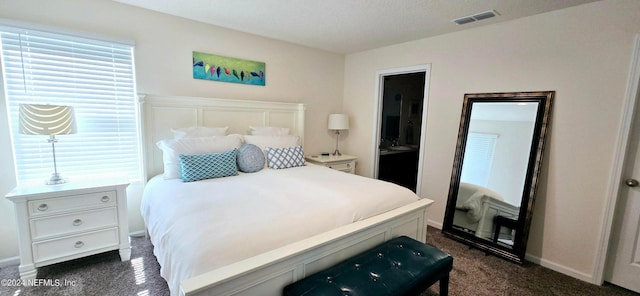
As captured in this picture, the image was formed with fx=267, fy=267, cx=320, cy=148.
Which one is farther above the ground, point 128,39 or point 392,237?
point 128,39

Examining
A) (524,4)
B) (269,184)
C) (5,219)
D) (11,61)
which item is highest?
(524,4)

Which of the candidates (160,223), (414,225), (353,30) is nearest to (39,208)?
(160,223)

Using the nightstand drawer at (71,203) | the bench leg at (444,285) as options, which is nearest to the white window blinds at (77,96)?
the nightstand drawer at (71,203)

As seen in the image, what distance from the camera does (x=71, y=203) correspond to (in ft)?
6.84

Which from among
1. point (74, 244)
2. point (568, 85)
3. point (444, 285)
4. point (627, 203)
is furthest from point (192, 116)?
point (627, 203)

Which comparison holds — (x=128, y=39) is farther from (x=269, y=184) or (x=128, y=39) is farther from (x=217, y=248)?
(x=217, y=248)

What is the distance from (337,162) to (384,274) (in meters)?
2.43

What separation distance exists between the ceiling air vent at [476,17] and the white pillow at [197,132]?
273 centimetres

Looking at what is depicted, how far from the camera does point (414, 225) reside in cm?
222

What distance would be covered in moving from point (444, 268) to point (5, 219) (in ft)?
11.6

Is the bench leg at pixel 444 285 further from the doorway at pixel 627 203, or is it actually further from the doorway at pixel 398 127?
the doorway at pixel 398 127

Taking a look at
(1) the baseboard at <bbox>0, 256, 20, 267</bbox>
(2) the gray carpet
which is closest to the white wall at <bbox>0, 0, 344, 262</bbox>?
(1) the baseboard at <bbox>0, 256, 20, 267</bbox>

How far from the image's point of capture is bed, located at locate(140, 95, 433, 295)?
50.9 inches

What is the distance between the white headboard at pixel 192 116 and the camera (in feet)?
8.87
